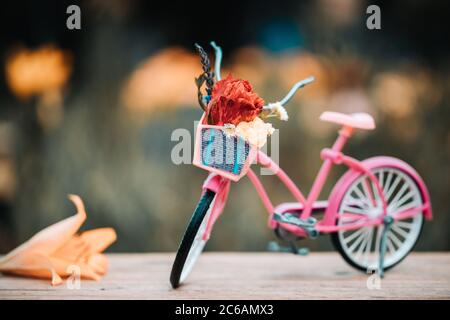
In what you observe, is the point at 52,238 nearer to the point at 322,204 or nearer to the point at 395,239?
the point at 322,204

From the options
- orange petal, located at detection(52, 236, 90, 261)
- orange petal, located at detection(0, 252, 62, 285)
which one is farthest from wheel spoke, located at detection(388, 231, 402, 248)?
orange petal, located at detection(0, 252, 62, 285)

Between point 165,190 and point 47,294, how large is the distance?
4.15 ft

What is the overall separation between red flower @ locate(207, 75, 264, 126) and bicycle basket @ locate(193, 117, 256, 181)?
0.06m

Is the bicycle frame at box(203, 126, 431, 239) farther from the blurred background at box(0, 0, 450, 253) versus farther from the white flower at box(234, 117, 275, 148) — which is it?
the blurred background at box(0, 0, 450, 253)

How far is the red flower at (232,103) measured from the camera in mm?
2504

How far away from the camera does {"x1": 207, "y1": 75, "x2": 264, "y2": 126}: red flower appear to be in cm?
250

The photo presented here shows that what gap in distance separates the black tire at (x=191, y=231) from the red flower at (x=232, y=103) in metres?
Result: 0.36

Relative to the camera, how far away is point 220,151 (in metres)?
2.58

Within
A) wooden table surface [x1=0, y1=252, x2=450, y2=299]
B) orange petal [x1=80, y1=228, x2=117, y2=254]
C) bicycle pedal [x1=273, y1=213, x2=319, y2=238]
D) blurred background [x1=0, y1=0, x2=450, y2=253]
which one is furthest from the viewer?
blurred background [x1=0, y1=0, x2=450, y2=253]

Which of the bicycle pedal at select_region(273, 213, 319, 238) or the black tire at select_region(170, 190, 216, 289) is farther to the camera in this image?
the bicycle pedal at select_region(273, 213, 319, 238)

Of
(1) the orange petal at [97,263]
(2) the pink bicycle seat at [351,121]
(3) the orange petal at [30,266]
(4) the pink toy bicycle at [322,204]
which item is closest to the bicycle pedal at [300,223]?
(4) the pink toy bicycle at [322,204]

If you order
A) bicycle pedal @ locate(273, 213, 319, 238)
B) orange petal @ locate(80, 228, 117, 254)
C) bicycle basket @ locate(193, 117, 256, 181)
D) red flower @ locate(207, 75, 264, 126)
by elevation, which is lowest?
orange petal @ locate(80, 228, 117, 254)

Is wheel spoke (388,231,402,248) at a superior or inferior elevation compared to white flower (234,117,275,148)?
inferior

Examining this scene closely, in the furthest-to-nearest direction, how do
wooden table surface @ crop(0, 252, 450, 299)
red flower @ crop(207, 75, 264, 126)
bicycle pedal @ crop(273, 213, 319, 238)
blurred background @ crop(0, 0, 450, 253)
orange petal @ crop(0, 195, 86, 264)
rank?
Answer: blurred background @ crop(0, 0, 450, 253), orange petal @ crop(0, 195, 86, 264), bicycle pedal @ crop(273, 213, 319, 238), wooden table surface @ crop(0, 252, 450, 299), red flower @ crop(207, 75, 264, 126)
